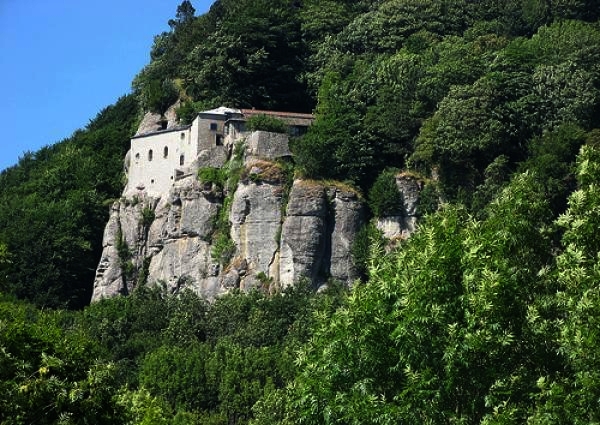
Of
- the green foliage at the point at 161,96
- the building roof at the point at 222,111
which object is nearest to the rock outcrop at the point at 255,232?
the building roof at the point at 222,111

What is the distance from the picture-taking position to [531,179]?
44188mm

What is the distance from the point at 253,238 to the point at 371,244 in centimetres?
1064

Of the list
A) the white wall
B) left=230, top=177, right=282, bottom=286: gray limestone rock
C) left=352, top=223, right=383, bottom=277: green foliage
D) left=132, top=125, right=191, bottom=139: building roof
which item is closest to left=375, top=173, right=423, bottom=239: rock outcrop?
left=352, top=223, right=383, bottom=277: green foliage

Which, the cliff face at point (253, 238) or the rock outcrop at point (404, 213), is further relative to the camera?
the cliff face at point (253, 238)

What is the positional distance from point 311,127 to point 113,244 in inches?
512

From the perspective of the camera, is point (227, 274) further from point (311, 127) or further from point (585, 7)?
point (585, 7)

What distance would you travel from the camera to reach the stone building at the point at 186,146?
87562mm

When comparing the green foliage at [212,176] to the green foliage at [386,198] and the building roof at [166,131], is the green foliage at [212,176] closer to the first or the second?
the building roof at [166,131]

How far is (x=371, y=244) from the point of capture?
7438 centimetres

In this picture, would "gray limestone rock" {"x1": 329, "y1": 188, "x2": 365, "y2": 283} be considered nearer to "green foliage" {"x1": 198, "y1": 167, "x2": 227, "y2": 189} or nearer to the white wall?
"green foliage" {"x1": 198, "y1": 167, "x2": 227, "y2": 189}

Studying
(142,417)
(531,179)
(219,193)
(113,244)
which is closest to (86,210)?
(113,244)

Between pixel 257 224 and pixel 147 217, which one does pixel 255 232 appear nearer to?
pixel 257 224

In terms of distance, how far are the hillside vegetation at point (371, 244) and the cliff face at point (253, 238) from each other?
152cm

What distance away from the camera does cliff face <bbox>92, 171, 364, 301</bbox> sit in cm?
8250
